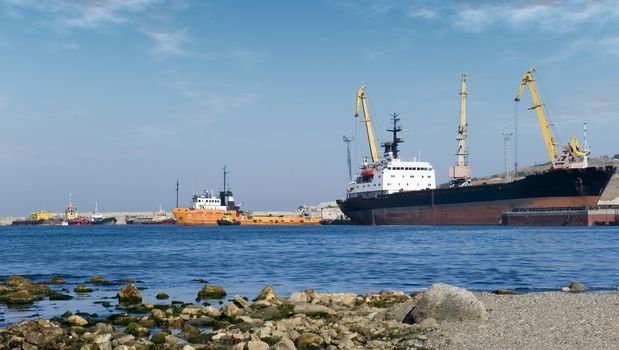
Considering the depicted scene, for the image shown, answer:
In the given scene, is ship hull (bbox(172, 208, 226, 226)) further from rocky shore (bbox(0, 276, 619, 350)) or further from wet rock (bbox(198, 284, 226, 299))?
rocky shore (bbox(0, 276, 619, 350))

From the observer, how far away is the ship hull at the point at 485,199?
91250 millimetres

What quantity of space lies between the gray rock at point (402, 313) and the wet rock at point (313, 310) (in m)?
2.10

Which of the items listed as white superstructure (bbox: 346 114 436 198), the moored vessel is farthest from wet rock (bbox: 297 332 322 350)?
white superstructure (bbox: 346 114 436 198)

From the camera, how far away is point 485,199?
100 metres

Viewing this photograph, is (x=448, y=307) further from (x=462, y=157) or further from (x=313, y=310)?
(x=462, y=157)

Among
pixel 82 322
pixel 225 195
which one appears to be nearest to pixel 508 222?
pixel 82 322

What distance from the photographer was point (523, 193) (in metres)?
95.2

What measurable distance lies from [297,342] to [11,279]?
19343mm

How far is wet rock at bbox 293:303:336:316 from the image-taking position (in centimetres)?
1990

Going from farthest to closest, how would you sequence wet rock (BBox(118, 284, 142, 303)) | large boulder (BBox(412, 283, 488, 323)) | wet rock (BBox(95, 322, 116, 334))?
1. wet rock (BBox(118, 284, 142, 303))
2. wet rock (BBox(95, 322, 116, 334))
3. large boulder (BBox(412, 283, 488, 323))

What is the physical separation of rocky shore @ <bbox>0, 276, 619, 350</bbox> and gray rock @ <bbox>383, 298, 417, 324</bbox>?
0.03 metres

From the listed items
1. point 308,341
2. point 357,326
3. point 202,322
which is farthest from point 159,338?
point 357,326

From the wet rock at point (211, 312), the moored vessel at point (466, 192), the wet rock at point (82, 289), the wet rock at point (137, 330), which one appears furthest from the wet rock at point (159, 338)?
the moored vessel at point (466, 192)

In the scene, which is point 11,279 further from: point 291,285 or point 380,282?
point 380,282
